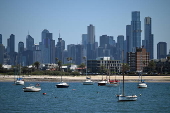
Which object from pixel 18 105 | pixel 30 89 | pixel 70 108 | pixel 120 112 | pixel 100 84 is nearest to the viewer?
pixel 120 112

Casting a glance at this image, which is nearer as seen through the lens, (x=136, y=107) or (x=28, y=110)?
(x=28, y=110)

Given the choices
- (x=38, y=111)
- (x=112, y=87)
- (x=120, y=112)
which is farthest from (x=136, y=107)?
(x=112, y=87)

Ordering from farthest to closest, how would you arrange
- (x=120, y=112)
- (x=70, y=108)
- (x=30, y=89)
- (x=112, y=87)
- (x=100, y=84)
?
(x=100, y=84) < (x=112, y=87) < (x=30, y=89) < (x=70, y=108) < (x=120, y=112)

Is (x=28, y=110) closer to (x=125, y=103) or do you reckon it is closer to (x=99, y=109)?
(x=99, y=109)

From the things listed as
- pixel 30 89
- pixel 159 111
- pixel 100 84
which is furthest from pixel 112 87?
pixel 159 111

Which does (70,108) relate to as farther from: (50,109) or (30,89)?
(30,89)

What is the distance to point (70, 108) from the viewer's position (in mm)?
68125

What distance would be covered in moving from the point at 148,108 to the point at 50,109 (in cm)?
1774

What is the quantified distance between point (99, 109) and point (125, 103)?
892 centimetres

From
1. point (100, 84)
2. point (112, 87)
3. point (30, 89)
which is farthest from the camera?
point (100, 84)

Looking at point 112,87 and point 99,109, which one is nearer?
point 99,109

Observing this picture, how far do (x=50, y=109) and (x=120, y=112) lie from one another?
482 inches

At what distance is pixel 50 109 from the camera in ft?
219

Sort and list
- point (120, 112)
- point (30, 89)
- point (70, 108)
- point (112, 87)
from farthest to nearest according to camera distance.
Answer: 1. point (112, 87)
2. point (30, 89)
3. point (70, 108)
4. point (120, 112)
